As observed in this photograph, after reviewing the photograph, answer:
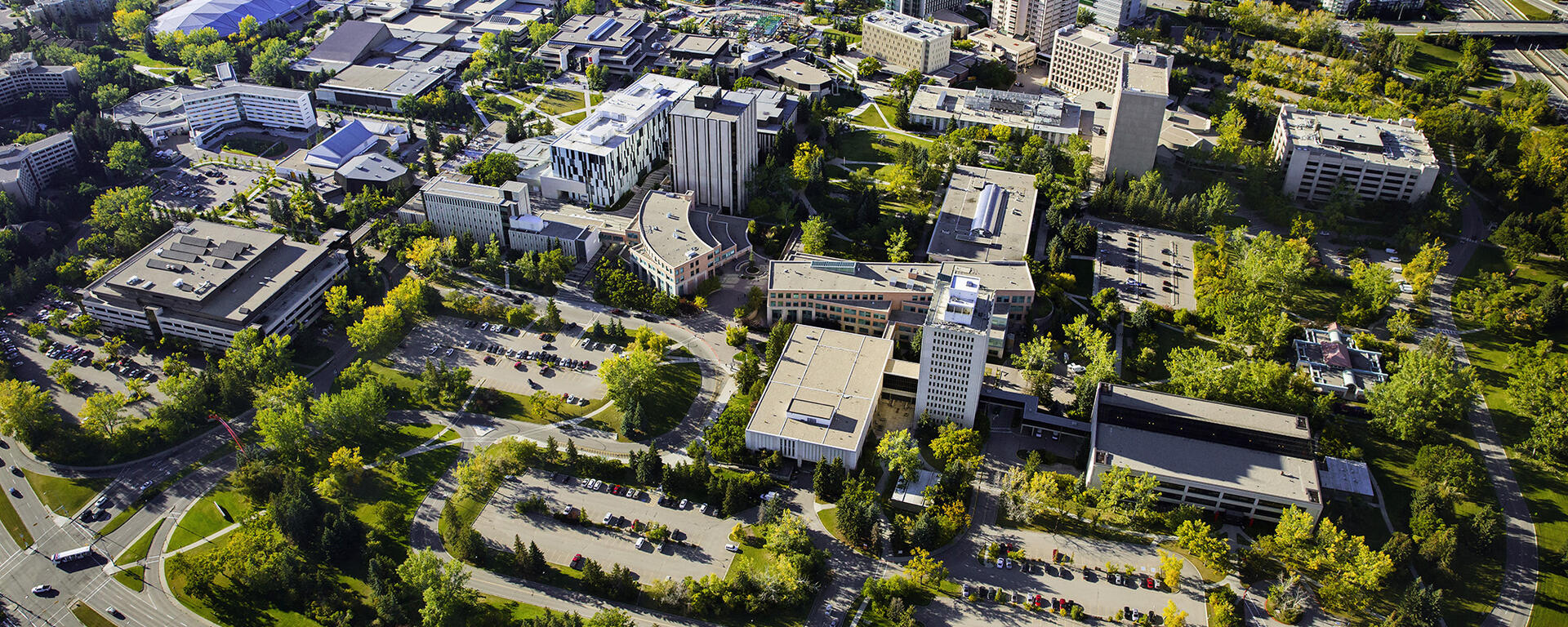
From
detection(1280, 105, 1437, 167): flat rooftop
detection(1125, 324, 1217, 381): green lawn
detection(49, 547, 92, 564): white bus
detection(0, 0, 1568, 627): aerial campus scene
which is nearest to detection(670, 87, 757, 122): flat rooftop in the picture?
detection(0, 0, 1568, 627): aerial campus scene

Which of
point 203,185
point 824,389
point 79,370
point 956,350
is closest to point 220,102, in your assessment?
point 203,185

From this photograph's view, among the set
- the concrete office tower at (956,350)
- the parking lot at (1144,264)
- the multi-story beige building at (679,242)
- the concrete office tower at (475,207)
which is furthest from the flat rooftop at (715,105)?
the parking lot at (1144,264)

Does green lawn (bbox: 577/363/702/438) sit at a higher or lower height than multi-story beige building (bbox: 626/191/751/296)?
lower

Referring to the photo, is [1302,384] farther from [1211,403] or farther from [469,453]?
[469,453]

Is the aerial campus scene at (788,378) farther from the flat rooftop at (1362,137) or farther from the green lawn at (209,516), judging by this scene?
the flat rooftop at (1362,137)

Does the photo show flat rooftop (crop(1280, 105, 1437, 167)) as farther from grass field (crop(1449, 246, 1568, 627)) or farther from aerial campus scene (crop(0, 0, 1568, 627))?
Result: grass field (crop(1449, 246, 1568, 627))

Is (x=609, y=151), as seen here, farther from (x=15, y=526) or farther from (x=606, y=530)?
(x=15, y=526)

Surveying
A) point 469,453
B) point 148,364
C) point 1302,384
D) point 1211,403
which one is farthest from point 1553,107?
point 148,364
